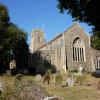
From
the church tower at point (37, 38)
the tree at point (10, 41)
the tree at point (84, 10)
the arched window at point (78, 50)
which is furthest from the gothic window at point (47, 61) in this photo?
the church tower at point (37, 38)

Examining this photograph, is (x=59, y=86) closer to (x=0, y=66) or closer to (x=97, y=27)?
(x=97, y=27)

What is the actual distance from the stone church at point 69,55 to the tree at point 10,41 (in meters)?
6.98

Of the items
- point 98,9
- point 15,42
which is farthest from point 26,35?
point 98,9

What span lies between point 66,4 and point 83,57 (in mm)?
21288

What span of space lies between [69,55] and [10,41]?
14.3m

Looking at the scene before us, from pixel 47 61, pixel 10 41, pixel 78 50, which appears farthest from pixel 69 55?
pixel 10 41

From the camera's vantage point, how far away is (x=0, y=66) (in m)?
32.2

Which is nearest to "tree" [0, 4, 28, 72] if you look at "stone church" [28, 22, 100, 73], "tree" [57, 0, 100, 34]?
"stone church" [28, 22, 100, 73]

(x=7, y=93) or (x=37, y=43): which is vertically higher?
(x=37, y=43)

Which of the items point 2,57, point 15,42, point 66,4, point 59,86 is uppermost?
point 66,4

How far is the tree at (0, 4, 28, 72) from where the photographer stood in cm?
2822

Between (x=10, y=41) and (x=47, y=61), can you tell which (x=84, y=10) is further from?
(x=47, y=61)

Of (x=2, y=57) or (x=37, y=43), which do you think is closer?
(x=2, y=57)

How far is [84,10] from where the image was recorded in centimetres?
2025
